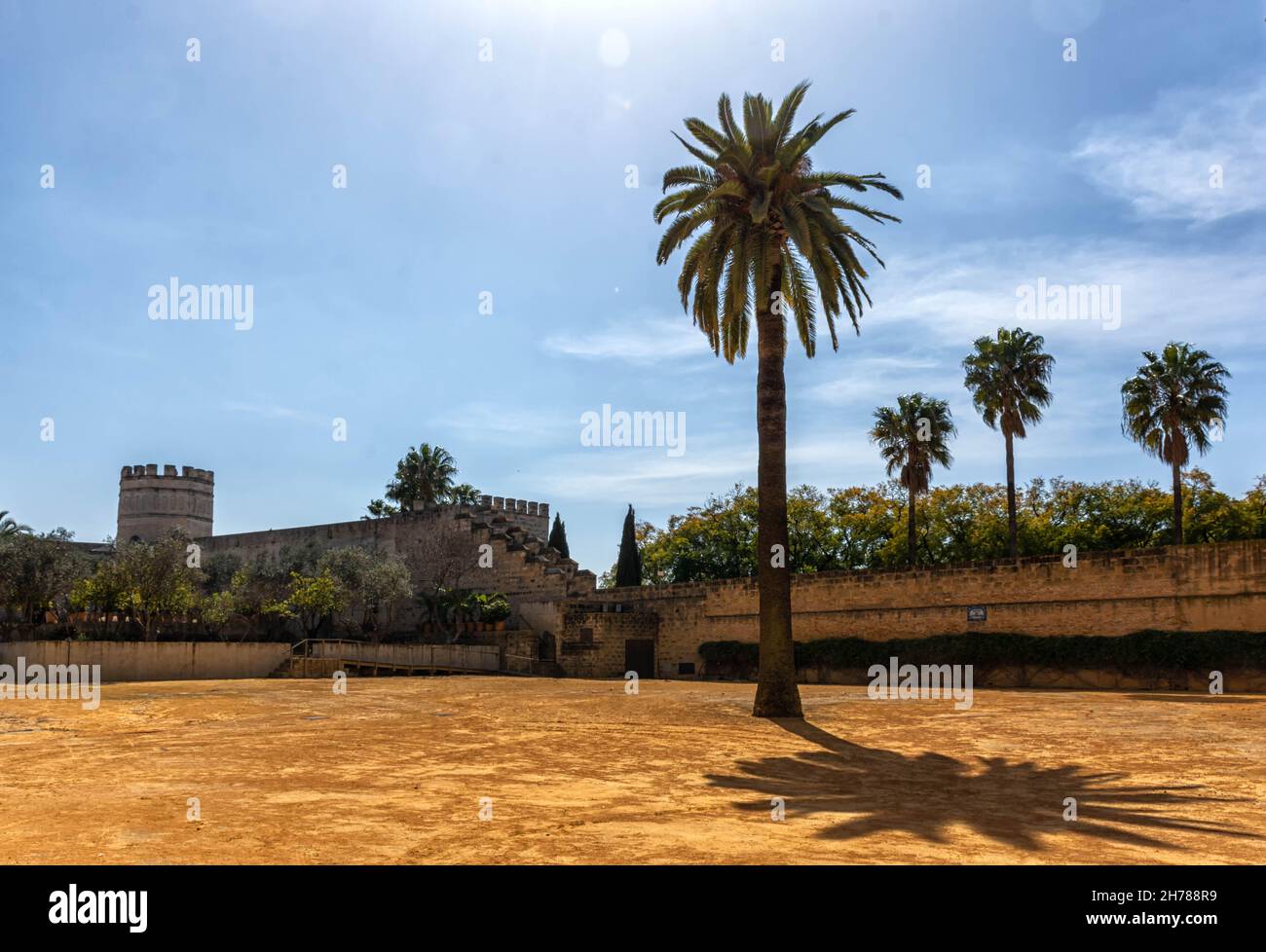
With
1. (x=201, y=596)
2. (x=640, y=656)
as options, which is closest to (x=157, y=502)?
(x=201, y=596)

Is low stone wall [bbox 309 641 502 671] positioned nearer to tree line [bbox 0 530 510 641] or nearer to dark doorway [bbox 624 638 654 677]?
tree line [bbox 0 530 510 641]

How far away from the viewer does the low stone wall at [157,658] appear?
30.8 metres

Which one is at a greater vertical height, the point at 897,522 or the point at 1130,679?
the point at 897,522

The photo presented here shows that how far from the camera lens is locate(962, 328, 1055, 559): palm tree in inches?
1506

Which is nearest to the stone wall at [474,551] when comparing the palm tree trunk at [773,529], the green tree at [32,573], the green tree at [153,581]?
the green tree at [153,581]

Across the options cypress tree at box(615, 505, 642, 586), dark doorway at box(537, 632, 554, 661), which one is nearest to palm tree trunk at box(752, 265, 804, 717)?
dark doorway at box(537, 632, 554, 661)

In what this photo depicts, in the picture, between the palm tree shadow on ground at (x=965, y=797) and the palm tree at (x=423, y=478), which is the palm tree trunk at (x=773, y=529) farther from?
the palm tree at (x=423, y=478)

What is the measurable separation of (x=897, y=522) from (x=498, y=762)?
4155cm

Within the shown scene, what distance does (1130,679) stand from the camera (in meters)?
27.4

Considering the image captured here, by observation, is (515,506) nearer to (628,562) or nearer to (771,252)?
(628,562)

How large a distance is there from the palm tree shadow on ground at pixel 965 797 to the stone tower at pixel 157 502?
59.7 metres

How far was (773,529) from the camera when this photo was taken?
786 inches
